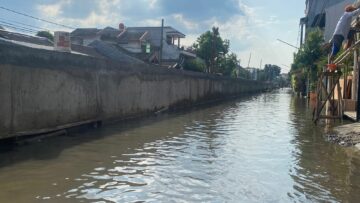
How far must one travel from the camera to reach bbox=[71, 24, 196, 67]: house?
44250 millimetres

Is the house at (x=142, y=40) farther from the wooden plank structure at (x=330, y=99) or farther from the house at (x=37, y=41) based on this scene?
the wooden plank structure at (x=330, y=99)

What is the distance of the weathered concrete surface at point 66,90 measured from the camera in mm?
10789

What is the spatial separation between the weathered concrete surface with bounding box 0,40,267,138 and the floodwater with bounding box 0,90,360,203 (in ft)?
2.50

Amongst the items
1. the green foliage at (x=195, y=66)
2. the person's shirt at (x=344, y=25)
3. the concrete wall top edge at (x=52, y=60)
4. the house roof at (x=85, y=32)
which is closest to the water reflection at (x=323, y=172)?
the person's shirt at (x=344, y=25)

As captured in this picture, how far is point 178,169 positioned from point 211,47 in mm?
41737

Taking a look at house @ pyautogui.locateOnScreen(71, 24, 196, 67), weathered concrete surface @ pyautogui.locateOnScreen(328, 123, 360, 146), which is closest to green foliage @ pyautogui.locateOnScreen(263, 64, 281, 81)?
house @ pyautogui.locateOnScreen(71, 24, 196, 67)

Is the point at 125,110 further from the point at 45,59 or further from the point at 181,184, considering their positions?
the point at 181,184

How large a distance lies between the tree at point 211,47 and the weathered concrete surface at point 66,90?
26780 mm

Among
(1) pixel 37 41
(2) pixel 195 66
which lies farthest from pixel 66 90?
(2) pixel 195 66

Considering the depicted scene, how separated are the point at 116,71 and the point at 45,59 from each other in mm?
5101

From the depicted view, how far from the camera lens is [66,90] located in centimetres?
1350

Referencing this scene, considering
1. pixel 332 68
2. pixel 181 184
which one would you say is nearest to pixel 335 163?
pixel 181 184

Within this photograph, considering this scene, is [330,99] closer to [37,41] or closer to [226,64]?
[37,41]

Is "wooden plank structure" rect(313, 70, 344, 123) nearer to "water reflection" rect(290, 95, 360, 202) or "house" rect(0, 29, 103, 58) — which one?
"water reflection" rect(290, 95, 360, 202)
